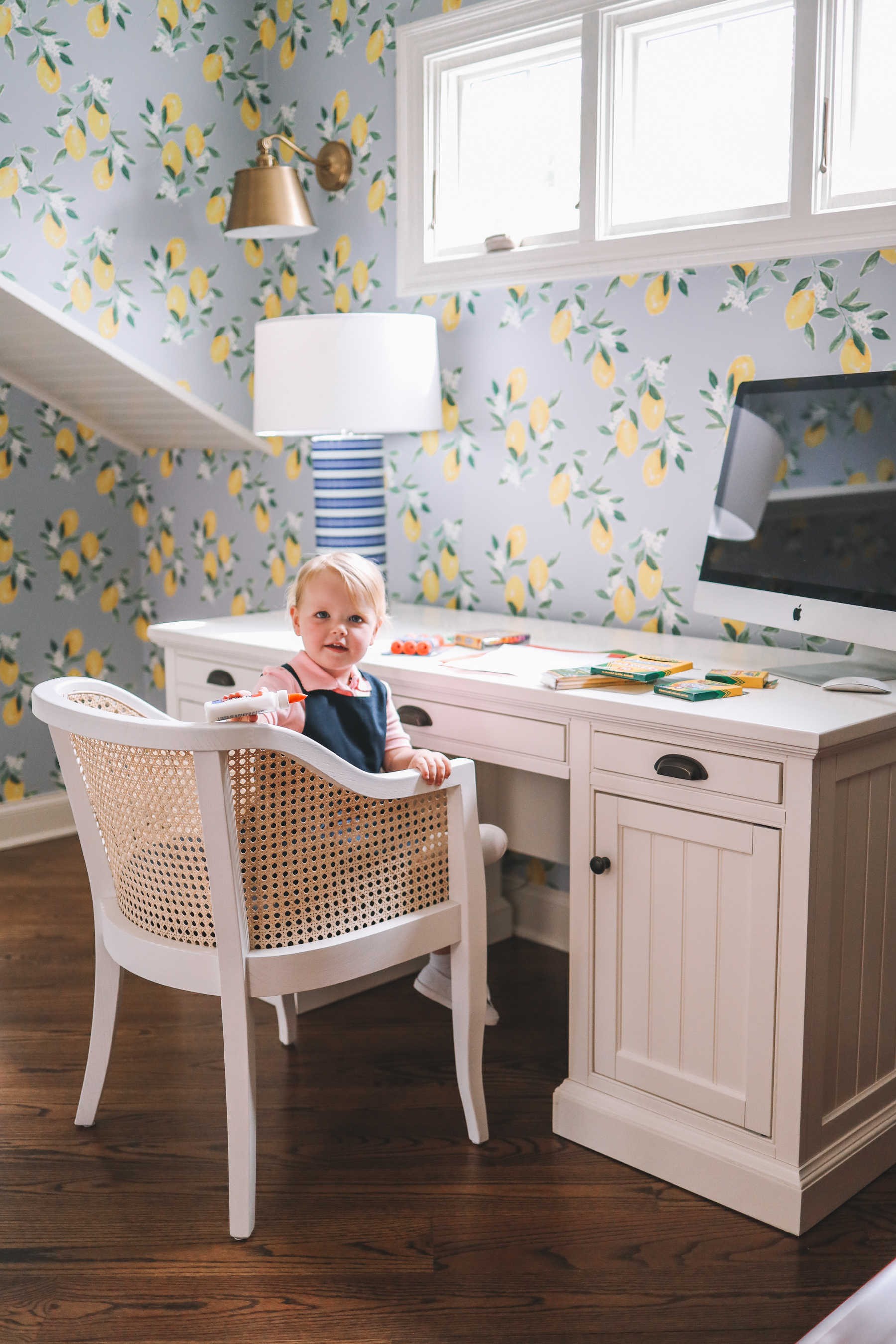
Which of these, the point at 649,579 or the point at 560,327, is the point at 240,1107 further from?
the point at 560,327

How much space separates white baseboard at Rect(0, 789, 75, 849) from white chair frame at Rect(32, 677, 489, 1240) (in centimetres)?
165

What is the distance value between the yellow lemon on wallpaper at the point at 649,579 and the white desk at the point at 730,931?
1.89ft

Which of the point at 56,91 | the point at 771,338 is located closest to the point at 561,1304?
the point at 771,338

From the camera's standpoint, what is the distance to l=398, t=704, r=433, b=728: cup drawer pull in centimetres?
210

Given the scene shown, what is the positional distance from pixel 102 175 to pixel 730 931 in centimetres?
232

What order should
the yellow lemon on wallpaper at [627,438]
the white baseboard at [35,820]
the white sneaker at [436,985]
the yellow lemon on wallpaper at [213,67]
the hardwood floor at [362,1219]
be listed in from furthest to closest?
the white baseboard at [35,820] → the yellow lemon on wallpaper at [213,67] → the yellow lemon on wallpaper at [627,438] → the white sneaker at [436,985] → the hardwood floor at [362,1219]

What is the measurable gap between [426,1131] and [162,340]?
6.78 feet

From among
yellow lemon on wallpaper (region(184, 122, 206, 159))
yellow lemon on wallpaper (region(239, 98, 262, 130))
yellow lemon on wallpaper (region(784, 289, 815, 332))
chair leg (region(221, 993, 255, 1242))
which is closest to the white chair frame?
chair leg (region(221, 993, 255, 1242))

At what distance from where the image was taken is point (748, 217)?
2203mm

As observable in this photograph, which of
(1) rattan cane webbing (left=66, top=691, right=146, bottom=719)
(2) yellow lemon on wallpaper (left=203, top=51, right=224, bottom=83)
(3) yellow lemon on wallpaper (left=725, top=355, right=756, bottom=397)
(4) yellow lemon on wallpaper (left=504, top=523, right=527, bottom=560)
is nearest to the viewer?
(1) rattan cane webbing (left=66, top=691, right=146, bottom=719)

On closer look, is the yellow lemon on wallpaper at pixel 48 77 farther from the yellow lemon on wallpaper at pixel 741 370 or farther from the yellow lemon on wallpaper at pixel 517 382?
the yellow lemon on wallpaper at pixel 741 370

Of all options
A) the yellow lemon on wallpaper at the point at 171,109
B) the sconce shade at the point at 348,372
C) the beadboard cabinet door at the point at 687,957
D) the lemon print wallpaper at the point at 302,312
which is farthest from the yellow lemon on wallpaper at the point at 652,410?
the yellow lemon on wallpaper at the point at 171,109

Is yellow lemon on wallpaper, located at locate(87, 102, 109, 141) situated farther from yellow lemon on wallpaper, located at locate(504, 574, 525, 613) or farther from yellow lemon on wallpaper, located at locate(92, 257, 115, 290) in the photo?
yellow lemon on wallpaper, located at locate(504, 574, 525, 613)

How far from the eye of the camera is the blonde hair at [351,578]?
5.98 feet
